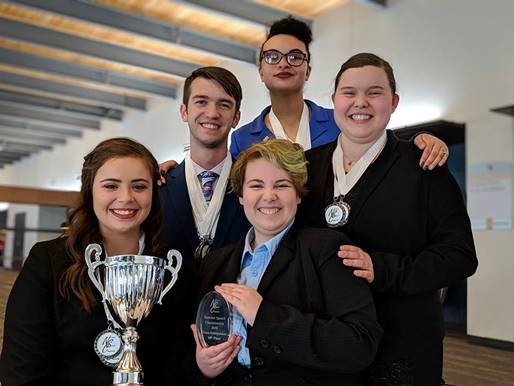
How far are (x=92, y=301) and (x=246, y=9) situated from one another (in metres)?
6.38

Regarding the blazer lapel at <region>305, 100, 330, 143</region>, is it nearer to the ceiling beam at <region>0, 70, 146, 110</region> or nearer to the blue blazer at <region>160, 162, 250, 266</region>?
the blue blazer at <region>160, 162, 250, 266</region>

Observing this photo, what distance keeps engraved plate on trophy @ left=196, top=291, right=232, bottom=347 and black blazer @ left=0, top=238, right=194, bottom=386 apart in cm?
26

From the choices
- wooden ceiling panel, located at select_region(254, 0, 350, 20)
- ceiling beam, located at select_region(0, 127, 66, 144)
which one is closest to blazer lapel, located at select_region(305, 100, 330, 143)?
wooden ceiling panel, located at select_region(254, 0, 350, 20)

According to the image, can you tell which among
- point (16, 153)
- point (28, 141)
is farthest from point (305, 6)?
point (16, 153)

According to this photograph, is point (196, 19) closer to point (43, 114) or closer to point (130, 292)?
point (43, 114)

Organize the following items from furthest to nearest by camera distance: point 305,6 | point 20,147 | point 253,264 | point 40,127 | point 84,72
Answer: point 20,147 < point 40,127 < point 84,72 < point 305,6 < point 253,264

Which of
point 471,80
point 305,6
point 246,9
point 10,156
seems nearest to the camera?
point 471,80

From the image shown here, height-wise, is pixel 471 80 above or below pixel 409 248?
above

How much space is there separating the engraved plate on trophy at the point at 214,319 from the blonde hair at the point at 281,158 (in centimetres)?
35

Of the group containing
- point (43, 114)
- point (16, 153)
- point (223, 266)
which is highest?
point (43, 114)

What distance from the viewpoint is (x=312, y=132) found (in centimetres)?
252

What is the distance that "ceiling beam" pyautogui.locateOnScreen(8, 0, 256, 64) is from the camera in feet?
23.0

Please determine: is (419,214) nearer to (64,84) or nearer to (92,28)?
(92,28)

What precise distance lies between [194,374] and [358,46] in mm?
6499
